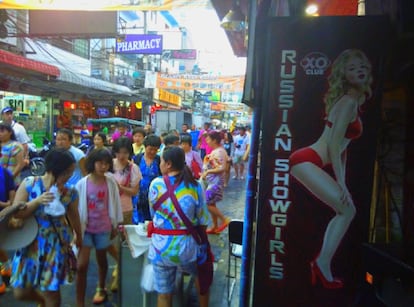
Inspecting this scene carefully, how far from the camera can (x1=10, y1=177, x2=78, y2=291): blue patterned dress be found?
301cm

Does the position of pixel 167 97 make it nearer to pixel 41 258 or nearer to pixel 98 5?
pixel 98 5

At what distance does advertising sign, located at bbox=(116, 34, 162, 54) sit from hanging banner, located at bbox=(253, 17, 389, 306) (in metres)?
14.5

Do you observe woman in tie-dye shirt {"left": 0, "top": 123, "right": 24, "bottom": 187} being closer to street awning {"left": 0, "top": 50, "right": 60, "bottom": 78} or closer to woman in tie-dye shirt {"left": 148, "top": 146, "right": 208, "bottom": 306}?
woman in tie-dye shirt {"left": 148, "top": 146, "right": 208, "bottom": 306}

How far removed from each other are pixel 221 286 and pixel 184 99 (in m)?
33.0

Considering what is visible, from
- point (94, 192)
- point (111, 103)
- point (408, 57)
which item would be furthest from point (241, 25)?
point (111, 103)

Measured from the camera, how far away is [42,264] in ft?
9.96

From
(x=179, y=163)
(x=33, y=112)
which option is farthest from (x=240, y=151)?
(x=179, y=163)

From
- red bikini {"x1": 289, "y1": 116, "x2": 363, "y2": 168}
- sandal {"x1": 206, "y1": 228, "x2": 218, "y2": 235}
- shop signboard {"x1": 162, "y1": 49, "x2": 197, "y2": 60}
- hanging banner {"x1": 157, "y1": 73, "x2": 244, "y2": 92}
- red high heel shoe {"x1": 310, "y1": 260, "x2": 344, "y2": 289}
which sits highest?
shop signboard {"x1": 162, "y1": 49, "x2": 197, "y2": 60}

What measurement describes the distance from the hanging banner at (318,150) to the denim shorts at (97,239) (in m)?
1.94

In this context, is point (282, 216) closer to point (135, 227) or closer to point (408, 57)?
point (408, 57)

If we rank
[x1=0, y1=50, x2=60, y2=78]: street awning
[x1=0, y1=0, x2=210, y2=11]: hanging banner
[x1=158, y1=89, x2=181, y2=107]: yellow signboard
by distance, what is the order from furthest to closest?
[x1=158, y1=89, x2=181, y2=107]: yellow signboard → [x1=0, y1=50, x2=60, y2=78]: street awning → [x1=0, y1=0, x2=210, y2=11]: hanging banner

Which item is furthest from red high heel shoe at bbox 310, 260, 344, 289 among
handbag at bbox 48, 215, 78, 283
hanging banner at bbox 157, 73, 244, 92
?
hanging banner at bbox 157, 73, 244, 92

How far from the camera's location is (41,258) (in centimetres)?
304

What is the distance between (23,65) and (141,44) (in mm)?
6913
